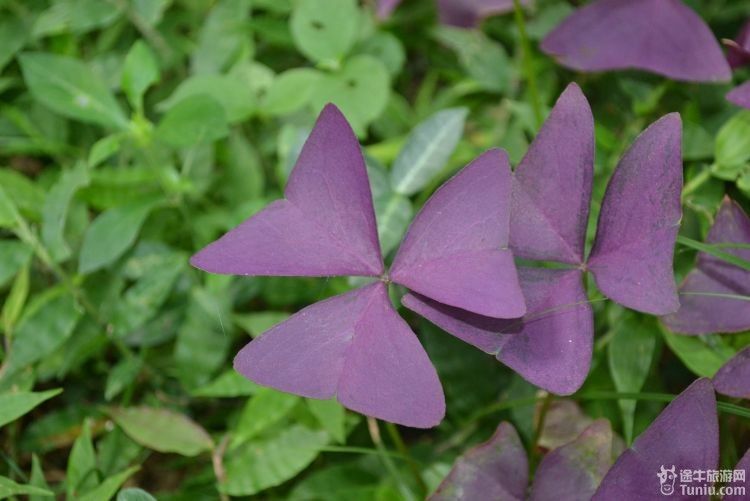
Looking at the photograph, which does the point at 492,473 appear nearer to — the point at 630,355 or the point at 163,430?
the point at 630,355

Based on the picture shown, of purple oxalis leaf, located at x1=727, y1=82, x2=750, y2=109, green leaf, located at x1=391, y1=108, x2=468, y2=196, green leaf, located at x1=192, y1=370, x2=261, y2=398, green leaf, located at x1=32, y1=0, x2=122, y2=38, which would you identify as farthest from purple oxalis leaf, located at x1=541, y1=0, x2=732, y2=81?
green leaf, located at x1=32, y1=0, x2=122, y2=38

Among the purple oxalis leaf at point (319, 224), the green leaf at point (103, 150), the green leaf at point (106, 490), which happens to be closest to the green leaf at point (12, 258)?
the green leaf at point (103, 150)

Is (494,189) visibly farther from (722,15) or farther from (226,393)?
(722,15)

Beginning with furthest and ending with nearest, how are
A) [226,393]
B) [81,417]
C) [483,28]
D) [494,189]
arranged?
[483,28], [81,417], [226,393], [494,189]

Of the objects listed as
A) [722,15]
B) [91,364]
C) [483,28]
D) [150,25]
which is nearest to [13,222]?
[91,364]

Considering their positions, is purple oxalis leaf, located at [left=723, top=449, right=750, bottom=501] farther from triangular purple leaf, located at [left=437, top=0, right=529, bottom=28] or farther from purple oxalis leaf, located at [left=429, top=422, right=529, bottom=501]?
triangular purple leaf, located at [left=437, top=0, right=529, bottom=28]

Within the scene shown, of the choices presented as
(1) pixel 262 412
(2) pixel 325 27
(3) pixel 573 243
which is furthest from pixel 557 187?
(2) pixel 325 27
